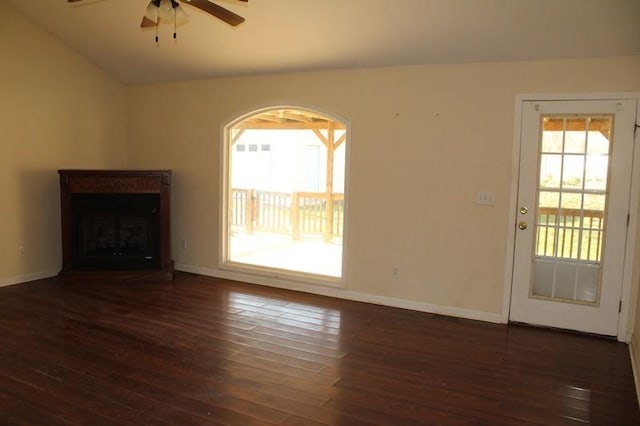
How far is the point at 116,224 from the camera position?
18.7 feet

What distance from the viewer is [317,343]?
3.81 metres

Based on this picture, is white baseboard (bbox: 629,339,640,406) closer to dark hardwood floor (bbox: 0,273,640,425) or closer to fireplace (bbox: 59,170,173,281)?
dark hardwood floor (bbox: 0,273,640,425)

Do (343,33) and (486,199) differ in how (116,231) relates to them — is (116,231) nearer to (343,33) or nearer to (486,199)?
(343,33)

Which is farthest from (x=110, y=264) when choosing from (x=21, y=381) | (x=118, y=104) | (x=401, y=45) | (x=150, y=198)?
(x=401, y=45)

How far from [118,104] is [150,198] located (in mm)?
1625

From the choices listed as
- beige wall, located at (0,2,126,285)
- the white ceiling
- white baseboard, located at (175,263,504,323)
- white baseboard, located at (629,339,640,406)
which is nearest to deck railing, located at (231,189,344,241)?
white baseboard, located at (175,263,504,323)

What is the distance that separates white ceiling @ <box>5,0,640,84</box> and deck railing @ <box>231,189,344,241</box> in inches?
155

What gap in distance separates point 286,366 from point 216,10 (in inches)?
95.8

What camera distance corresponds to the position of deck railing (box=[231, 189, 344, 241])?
29.8ft

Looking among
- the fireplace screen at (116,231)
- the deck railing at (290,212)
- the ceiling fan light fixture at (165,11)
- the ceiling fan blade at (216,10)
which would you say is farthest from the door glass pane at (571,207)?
the deck railing at (290,212)

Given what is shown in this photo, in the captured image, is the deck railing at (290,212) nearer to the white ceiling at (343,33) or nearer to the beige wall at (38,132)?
the beige wall at (38,132)

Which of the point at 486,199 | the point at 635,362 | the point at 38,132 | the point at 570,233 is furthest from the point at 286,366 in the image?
the point at 38,132

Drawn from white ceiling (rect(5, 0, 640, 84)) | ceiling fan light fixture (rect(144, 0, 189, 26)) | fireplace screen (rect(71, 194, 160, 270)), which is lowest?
fireplace screen (rect(71, 194, 160, 270))

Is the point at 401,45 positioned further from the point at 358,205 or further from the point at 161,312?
the point at 161,312
